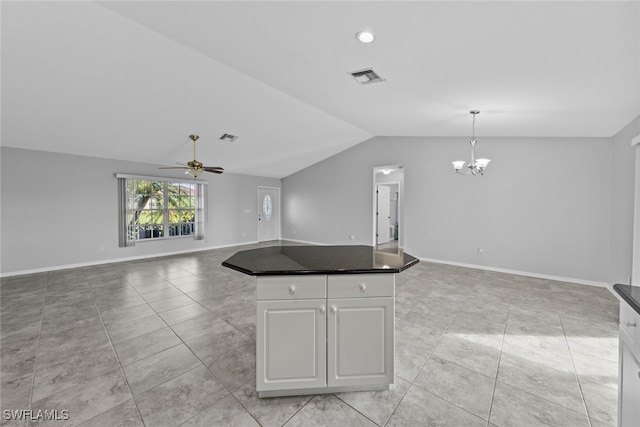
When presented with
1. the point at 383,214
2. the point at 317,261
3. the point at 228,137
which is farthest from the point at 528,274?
the point at 228,137

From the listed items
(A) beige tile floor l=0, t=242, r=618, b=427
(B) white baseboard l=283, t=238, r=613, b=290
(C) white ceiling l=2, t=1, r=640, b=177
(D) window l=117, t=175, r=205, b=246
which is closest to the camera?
(A) beige tile floor l=0, t=242, r=618, b=427

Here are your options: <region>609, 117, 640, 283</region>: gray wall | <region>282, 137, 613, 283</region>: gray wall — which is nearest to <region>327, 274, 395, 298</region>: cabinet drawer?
<region>609, 117, 640, 283</region>: gray wall

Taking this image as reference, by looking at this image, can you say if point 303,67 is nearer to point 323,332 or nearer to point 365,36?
point 365,36

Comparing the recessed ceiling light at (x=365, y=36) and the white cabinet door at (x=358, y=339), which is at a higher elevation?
the recessed ceiling light at (x=365, y=36)

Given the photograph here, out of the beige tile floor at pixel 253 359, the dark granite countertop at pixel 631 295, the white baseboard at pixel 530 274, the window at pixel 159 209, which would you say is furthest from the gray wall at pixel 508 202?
the window at pixel 159 209

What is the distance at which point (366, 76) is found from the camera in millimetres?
2994

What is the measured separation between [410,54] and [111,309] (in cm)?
441

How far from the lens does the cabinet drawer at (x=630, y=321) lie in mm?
1082

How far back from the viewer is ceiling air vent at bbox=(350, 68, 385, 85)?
113 inches

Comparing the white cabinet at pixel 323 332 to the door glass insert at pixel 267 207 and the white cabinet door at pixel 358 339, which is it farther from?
the door glass insert at pixel 267 207

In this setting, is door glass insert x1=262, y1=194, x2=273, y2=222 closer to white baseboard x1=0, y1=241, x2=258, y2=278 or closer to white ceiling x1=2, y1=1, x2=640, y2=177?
white baseboard x1=0, y1=241, x2=258, y2=278

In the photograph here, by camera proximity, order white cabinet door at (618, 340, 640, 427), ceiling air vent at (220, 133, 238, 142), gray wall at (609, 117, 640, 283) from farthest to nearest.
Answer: ceiling air vent at (220, 133, 238, 142)
gray wall at (609, 117, 640, 283)
white cabinet door at (618, 340, 640, 427)

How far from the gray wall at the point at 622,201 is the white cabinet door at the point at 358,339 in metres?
4.03

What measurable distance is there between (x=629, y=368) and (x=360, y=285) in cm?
125
